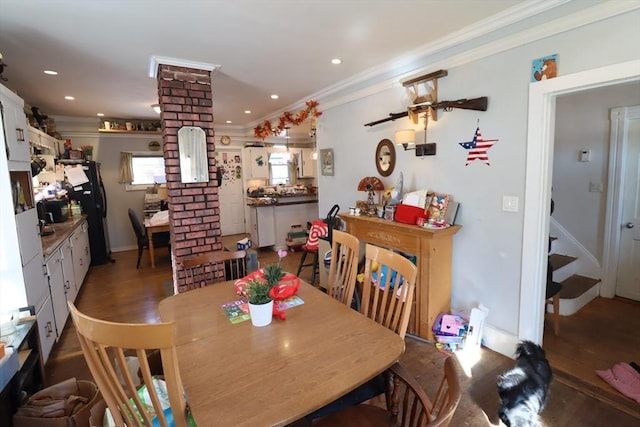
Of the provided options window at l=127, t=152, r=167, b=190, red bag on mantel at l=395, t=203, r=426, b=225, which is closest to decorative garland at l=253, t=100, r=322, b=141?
red bag on mantel at l=395, t=203, r=426, b=225

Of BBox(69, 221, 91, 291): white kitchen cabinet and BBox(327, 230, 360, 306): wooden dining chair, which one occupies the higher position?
BBox(327, 230, 360, 306): wooden dining chair

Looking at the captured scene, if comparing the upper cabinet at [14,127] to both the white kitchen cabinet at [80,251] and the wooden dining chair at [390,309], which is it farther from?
the wooden dining chair at [390,309]

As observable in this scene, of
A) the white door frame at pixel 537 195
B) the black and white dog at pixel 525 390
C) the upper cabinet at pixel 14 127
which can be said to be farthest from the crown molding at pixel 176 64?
the black and white dog at pixel 525 390

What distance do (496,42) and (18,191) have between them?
346 centimetres

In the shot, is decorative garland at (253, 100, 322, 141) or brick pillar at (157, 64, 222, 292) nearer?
brick pillar at (157, 64, 222, 292)

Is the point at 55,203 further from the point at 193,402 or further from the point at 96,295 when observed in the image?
the point at 193,402

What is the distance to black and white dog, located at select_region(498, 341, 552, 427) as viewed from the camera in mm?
1759

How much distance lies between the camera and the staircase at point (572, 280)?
121 inches

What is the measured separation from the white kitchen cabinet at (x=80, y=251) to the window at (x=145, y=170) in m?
1.37

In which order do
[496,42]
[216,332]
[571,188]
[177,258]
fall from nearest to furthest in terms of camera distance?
1. [216,332]
2. [496,42]
3. [177,258]
4. [571,188]

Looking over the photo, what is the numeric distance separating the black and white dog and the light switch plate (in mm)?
937

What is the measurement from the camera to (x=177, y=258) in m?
3.05

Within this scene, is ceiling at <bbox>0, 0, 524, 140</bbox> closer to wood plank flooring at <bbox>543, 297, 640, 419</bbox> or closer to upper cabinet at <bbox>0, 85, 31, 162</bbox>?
upper cabinet at <bbox>0, 85, 31, 162</bbox>

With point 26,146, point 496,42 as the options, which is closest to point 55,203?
point 26,146
